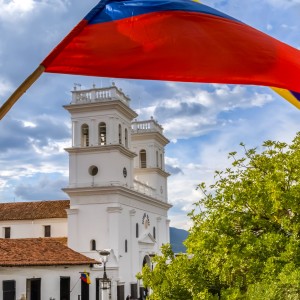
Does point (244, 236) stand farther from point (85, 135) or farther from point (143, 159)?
point (143, 159)

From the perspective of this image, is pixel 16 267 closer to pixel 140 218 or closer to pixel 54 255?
pixel 54 255

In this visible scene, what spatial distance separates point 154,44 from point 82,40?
0.65m

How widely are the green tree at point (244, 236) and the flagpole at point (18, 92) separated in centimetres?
990

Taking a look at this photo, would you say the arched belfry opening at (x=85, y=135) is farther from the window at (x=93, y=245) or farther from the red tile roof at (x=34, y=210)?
the window at (x=93, y=245)

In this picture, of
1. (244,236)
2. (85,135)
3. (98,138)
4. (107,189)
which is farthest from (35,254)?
(244,236)

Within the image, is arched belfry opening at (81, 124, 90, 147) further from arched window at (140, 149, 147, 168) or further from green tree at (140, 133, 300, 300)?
green tree at (140, 133, 300, 300)

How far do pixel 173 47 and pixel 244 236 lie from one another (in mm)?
10510

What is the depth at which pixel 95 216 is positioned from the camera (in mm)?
39406

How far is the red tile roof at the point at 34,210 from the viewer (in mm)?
44200

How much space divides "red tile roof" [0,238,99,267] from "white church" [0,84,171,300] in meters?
0.09

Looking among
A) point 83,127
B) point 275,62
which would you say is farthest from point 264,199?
point 83,127

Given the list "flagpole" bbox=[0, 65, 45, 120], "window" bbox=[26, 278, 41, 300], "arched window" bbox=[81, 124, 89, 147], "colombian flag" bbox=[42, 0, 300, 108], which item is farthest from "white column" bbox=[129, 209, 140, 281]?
"flagpole" bbox=[0, 65, 45, 120]

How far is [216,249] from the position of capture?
15.6 m

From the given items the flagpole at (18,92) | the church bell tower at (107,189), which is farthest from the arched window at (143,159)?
the flagpole at (18,92)
